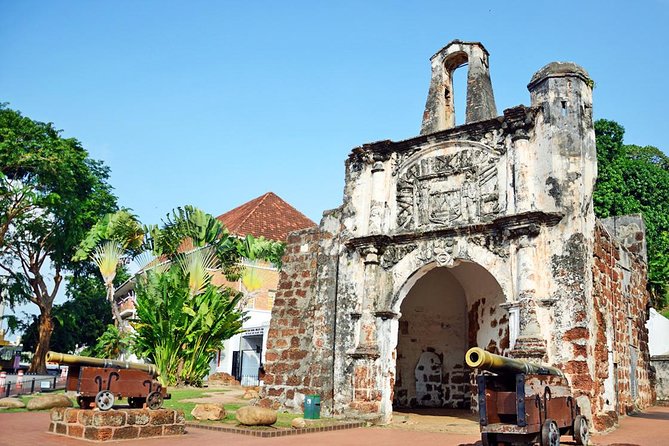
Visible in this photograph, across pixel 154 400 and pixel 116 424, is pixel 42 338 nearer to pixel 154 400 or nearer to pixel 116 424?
pixel 154 400

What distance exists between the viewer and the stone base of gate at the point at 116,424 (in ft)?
26.6

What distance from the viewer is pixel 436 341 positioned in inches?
579

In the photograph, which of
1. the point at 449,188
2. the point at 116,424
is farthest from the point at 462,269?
the point at 116,424

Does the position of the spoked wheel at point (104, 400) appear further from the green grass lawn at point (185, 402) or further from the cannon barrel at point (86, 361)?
the green grass lawn at point (185, 402)

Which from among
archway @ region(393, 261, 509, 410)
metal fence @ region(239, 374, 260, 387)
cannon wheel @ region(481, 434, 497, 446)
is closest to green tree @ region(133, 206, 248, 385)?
metal fence @ region(239, 374, 260, 387)

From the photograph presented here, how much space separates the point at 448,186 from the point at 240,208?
21.0 m

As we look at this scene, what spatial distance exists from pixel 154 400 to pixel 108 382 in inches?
30.3

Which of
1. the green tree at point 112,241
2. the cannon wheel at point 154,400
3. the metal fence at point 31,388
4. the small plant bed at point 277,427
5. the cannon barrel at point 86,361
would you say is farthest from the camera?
the green tree at point 112,241

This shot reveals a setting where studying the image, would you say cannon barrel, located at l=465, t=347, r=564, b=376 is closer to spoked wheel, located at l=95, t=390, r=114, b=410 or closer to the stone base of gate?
the stone base of gate

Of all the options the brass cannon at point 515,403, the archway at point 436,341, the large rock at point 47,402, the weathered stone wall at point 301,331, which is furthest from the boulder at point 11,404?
the brass cannon at point 515,403

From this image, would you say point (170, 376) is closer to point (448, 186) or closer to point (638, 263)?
point (448, 186)

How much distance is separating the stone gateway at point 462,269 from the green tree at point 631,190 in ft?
36.8

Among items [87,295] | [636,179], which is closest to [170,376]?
[636,179]

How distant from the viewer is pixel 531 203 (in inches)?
396
